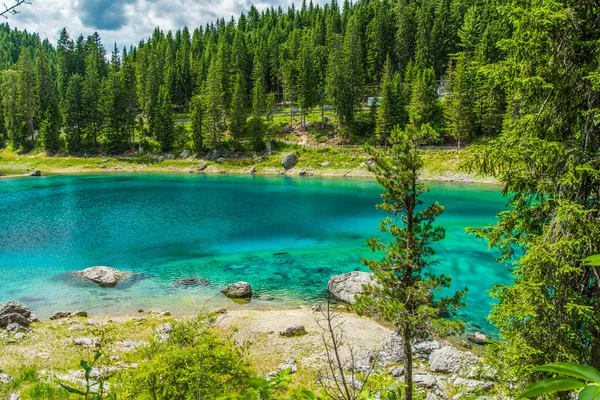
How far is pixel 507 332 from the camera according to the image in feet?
30.9

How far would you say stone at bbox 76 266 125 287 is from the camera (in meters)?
26.2

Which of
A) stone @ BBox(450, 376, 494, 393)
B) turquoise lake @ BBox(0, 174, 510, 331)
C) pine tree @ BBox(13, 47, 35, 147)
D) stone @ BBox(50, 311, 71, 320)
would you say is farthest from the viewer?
pine tree @ BBox(13, 47, 35, 147)

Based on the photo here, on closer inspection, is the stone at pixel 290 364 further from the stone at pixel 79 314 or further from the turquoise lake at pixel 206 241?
the stone at pixel 79 314

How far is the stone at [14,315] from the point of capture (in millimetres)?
19703

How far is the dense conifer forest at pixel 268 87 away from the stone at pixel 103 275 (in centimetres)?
6034

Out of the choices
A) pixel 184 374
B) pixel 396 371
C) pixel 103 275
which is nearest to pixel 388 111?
pixel 103 275

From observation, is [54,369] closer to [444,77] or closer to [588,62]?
[588,62]

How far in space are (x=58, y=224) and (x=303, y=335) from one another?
36.4 meters

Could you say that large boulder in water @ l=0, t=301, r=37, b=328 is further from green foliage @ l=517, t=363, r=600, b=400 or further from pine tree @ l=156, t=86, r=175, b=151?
pine tree @ l=156, t=86, r=175, b=151

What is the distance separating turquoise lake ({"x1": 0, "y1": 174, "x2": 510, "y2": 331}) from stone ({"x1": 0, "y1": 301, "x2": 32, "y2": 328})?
1.90 m

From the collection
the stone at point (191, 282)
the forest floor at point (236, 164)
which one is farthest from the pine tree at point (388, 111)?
the stone at point (191, 282)

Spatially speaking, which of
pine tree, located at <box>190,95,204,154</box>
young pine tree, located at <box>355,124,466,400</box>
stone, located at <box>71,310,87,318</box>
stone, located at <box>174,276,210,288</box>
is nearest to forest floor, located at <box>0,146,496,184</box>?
pine tree, located at <box>190,95,204,154</box>

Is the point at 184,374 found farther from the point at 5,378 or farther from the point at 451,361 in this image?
the point at 451,361

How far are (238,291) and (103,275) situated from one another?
9920mm
